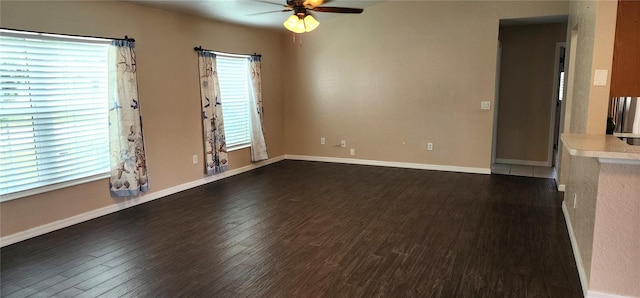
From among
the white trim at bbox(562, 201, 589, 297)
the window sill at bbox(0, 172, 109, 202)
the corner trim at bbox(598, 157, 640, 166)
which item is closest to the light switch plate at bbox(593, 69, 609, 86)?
the corner trim at bbox(598, 157, 640, 166)

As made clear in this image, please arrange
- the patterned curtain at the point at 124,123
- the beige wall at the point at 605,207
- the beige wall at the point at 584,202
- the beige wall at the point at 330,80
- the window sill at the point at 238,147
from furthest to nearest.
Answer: the window sill at the point at 238,147
the patterned curtain at the point at 124,123
the beige wall at the point at 330,80
the beige wall at the point at 584,202
the beige wall at the point at 605,207

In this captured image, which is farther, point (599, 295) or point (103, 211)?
point (103, 211)

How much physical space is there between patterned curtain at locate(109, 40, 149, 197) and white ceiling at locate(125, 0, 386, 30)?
2.18ft

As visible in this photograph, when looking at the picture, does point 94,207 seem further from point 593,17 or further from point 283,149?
point 593,17

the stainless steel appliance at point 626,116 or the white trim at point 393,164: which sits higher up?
the stainless steel appliance at point 626,116

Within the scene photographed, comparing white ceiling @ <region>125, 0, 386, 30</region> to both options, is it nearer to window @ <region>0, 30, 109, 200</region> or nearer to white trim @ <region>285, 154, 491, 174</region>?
window @ <region>0, 30, 109, 200</region>

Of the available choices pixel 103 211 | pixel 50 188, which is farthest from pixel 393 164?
pixel 50 188

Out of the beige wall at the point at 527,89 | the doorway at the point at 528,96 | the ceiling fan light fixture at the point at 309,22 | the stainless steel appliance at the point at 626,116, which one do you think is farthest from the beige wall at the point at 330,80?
the stainless steel appliance at the point at 626,116

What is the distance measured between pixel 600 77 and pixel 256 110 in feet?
15.4

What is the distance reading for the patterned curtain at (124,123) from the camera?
422 centimetres

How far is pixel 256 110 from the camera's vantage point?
646cm

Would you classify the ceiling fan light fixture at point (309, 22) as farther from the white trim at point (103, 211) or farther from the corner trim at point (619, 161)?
the corner trim at point (619, 161)

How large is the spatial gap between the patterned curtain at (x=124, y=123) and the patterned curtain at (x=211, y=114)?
106cm

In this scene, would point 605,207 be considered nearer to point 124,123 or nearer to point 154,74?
point 124,123
